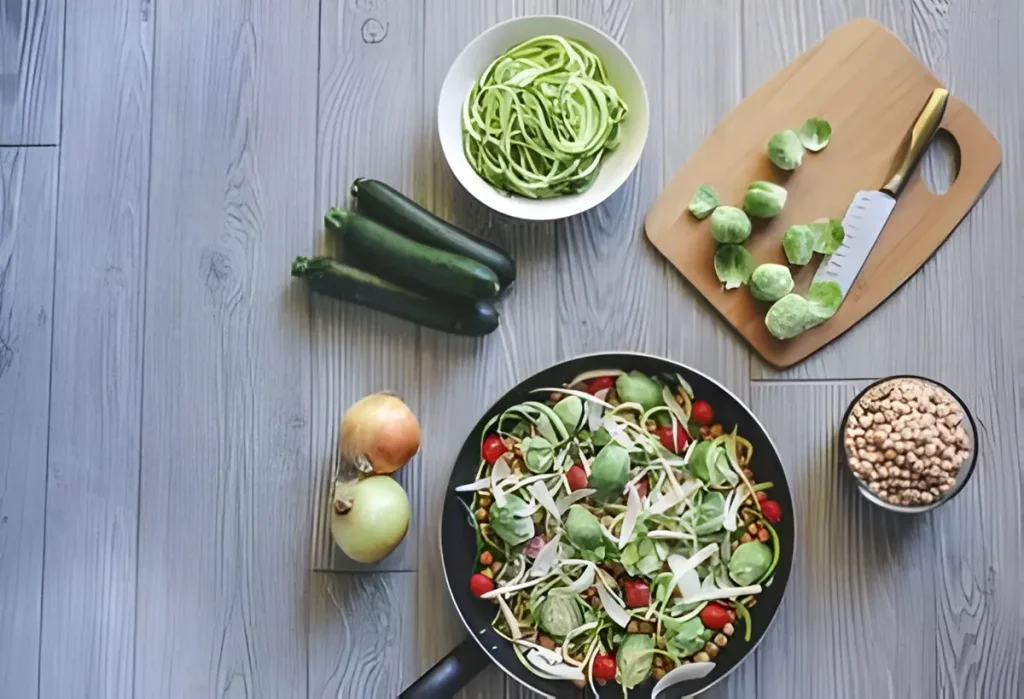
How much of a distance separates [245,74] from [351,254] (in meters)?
0.30

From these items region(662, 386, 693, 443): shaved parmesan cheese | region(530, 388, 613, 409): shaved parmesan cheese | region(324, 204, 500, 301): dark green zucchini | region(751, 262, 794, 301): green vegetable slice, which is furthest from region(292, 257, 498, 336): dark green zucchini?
region(751, 262, 794, 301): green vegetable slice

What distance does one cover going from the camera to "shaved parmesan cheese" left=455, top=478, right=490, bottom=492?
1.16m

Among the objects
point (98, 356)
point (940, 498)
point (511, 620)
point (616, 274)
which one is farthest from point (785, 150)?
point (98, 356)

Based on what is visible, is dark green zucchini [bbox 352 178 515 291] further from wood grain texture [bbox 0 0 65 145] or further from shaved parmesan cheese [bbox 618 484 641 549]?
wood grain texture [bbox 0 0 65 145]

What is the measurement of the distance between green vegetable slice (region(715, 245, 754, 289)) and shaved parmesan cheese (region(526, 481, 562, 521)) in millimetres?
355

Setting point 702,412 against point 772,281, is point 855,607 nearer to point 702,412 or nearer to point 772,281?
point 702,412

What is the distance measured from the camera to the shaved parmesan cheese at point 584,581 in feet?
3.72

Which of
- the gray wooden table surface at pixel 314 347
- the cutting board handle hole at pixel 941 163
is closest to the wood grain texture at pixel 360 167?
the gray wooden table surface at pixel 314 347

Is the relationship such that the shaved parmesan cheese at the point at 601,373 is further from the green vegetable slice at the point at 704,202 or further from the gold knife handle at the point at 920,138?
the gold knife handle at the point at 920,138

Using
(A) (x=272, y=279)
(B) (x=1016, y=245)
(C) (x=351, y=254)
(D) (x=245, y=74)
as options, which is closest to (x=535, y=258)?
(C) (x=351, y=254)

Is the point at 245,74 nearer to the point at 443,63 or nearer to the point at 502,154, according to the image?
the point at 443,63

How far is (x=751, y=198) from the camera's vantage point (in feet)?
3.89

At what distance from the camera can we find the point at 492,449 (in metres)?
1.17

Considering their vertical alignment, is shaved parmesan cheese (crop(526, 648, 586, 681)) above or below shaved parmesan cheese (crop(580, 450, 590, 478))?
below
